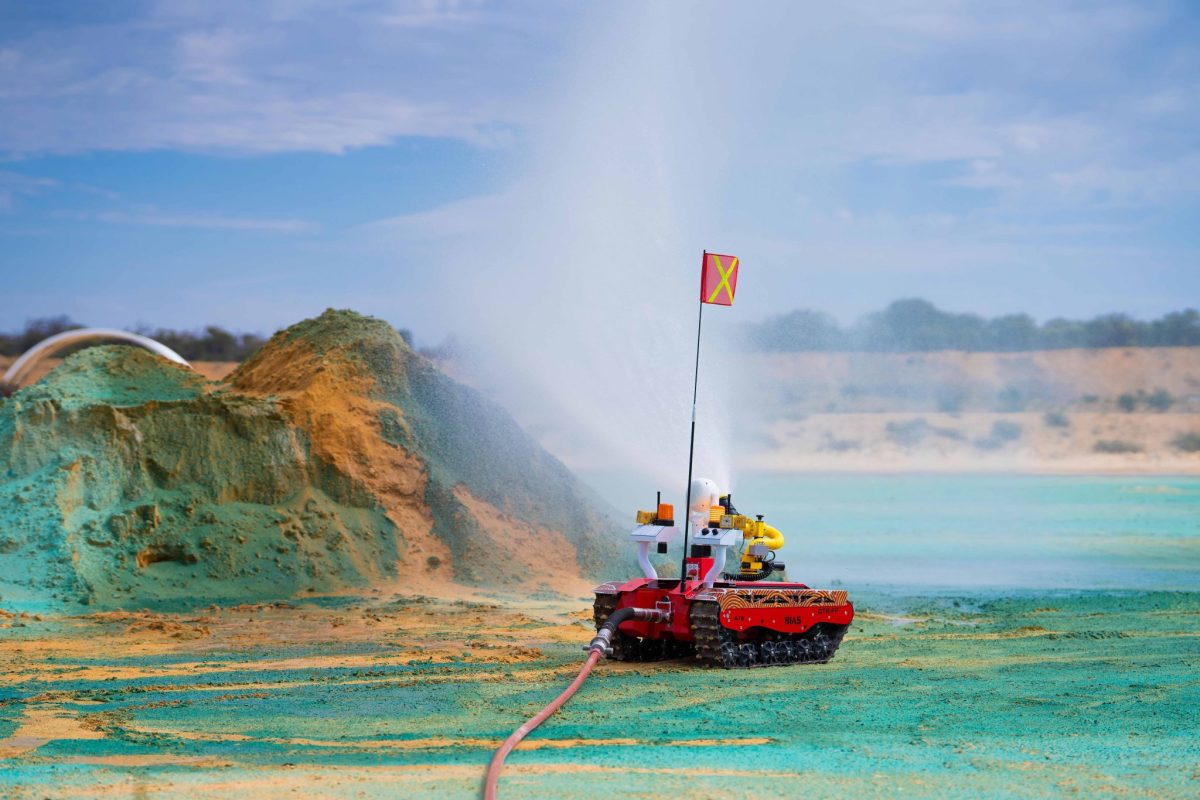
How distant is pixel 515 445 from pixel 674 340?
4603 mm

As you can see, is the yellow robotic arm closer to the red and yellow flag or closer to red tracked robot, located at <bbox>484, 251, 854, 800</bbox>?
red tracked robot, located at <bbox>484, 251, 854, 800</bbox>

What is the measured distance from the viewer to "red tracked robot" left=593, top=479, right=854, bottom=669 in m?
16.7

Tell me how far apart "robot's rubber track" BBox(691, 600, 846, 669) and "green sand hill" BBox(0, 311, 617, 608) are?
1007 cm

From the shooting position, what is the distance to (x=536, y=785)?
10.4 metres

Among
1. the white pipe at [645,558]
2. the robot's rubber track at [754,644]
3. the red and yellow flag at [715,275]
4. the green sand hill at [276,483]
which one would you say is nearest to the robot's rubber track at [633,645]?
the white pipe at [645,558]

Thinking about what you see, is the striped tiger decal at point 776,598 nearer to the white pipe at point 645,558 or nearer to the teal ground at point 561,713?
the teal ground at point 561,713

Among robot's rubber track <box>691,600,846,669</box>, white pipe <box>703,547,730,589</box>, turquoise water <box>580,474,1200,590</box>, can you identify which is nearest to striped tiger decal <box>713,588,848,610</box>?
robot's rubber track <box>691,600,846,669</box>

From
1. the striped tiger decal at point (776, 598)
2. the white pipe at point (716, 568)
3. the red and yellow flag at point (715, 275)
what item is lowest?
the striped tiger decal at point (776, 598)

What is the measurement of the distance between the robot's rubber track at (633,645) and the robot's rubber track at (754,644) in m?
1.06

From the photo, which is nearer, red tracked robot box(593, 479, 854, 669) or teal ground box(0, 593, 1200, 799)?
teal ground box(0, 593, 1200, 799)

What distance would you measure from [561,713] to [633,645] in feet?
14.8

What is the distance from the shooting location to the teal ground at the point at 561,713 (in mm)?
10695

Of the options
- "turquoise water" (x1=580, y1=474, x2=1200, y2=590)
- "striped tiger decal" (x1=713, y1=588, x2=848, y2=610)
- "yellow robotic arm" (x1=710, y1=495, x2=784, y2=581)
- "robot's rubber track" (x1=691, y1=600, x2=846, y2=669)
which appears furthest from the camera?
"turquoise water" (x1=580, y1=474, x2=1200, y2=590)

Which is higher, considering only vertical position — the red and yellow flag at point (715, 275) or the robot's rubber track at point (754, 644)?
the red and yellow flag at point (715, 275)
